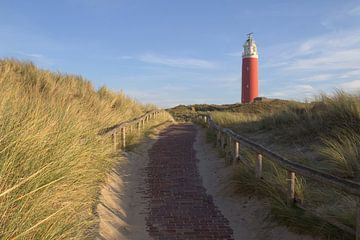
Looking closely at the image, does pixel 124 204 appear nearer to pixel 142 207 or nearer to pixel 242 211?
pixel 142 207

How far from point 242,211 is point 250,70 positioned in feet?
129

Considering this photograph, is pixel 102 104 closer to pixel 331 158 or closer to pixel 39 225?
pixel 331 158

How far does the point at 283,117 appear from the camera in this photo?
1436 centimetres

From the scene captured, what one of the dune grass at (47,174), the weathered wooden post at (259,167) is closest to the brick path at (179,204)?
the weathered wooden post at (259,167)

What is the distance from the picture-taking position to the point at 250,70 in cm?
4519

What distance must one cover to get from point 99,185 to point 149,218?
3.91ft

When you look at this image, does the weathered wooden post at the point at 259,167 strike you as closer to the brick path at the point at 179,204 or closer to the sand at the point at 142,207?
the sand at the point at 142,207

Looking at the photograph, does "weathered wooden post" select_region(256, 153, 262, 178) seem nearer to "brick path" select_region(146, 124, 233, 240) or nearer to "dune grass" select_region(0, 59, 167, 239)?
"brick path" select_region(146, 124, 233, 240)

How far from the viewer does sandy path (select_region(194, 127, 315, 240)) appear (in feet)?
19.3

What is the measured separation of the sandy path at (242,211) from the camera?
5.87m

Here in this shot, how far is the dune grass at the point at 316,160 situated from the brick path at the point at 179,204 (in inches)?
33.8

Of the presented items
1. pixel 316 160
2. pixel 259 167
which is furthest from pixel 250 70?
pixel 259 167

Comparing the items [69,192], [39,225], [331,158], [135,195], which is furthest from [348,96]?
[39,225]

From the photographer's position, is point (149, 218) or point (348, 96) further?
point (348, 96)
